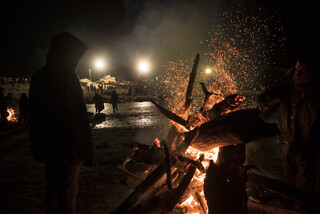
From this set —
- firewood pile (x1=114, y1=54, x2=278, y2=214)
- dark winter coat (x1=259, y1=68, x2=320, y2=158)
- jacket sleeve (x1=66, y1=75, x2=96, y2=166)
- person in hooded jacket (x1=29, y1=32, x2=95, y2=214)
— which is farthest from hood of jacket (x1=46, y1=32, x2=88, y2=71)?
dark winter coat (x1=259, y1=68, x2=320, y2=158)

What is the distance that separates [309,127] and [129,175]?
338 cm

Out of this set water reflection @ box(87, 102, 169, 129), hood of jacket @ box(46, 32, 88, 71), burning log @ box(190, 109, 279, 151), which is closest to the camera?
burning log @ box(190, 109, 279, 151)

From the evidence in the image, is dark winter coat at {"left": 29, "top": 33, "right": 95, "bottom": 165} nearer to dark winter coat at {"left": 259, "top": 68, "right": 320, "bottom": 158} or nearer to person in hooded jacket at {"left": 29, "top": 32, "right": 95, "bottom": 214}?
person in hooded jacket at {"left": 29, "top": 32, "right": 95, "bottom": 214}

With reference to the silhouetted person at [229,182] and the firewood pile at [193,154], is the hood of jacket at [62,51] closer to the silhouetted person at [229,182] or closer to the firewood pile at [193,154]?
the firewood pile at [193,154]

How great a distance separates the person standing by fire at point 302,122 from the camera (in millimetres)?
2939

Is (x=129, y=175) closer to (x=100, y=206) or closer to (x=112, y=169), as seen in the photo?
(x=100, y=206)

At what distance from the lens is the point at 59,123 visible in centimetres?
229

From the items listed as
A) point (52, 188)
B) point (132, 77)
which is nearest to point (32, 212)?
point (52, 188)

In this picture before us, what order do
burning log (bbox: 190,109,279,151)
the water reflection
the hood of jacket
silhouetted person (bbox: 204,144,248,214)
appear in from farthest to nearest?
1. the water reflection
2. the hood of jacket
3. silhouetted person (bbox: 204,144,248,214)
4. burning log (bbox: 190,109,279,151)

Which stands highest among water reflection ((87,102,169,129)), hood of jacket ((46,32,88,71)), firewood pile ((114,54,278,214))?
hood of jacket ((46,32,88,71))

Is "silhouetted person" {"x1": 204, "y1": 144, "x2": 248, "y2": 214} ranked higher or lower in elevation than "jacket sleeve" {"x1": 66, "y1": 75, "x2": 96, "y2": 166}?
lower

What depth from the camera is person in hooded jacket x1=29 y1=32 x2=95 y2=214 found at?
7.51 ft

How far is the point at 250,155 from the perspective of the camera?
19.6ft

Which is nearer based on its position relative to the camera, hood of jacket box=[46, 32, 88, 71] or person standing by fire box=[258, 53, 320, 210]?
hood of jacket box=[46, 32, 88, 71]
